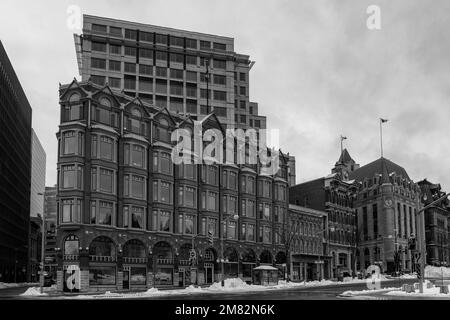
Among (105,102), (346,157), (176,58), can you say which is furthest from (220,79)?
(105,102)

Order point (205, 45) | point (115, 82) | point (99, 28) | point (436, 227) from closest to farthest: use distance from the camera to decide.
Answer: point (115, 82) → point (99, 28) → point (205, 45) → point (436, 227)

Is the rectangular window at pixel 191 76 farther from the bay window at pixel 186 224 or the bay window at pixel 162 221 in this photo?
the bay window at pixel 162 221

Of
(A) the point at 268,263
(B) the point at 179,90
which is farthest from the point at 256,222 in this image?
(B) the point at 179,90

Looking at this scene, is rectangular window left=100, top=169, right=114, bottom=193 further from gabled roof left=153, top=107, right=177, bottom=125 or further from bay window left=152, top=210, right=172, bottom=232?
gabled roof left=153, top=107, right=177, bottom=125

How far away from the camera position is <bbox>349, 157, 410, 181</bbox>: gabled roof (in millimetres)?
142875

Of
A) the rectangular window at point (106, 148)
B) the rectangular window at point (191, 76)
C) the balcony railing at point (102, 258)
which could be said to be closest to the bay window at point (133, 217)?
the balcony railing at point (102, 258)

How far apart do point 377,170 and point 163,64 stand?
190ft

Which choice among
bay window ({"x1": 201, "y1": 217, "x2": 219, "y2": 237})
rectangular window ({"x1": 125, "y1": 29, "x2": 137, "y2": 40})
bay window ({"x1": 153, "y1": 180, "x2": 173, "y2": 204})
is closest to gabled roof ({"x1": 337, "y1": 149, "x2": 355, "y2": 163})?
rectangular window ({"x1": 125, "y1": 29, "x2": 137, "y2": 40})

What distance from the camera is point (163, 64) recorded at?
404ft

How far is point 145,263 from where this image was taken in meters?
77.0

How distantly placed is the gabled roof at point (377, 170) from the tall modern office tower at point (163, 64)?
120ft

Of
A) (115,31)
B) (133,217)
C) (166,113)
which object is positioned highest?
(115,31)

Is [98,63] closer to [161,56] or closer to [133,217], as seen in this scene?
[161,56]

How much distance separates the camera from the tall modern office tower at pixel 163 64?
4643 inches
